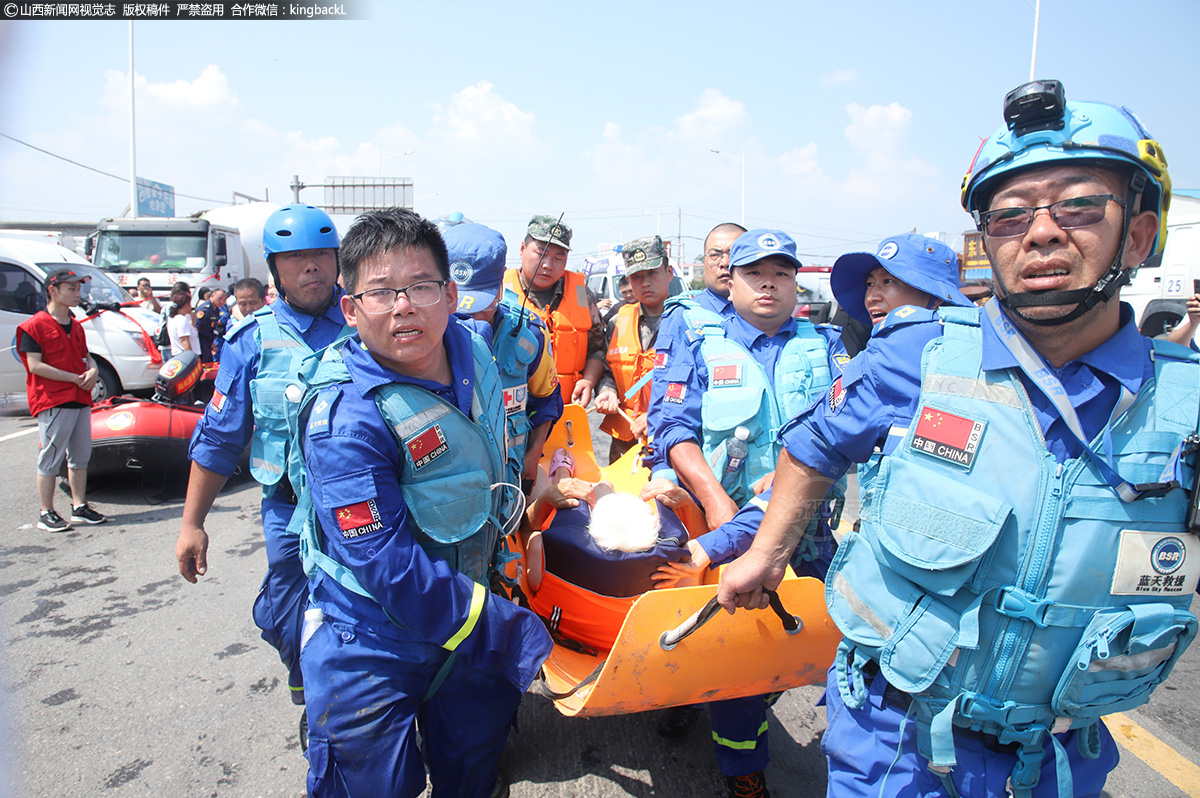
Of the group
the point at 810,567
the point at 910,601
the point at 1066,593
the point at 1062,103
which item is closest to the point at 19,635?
the point at 810,567

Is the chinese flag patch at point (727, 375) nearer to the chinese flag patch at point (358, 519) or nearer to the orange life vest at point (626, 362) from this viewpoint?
the chinese flag patch at point (358, 519)

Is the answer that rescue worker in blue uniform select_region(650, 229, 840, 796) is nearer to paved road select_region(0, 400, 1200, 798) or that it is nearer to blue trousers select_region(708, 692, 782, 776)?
blue trousers select_region(708, 692, 782, 776)

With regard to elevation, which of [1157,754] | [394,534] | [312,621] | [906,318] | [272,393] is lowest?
[1157,754]

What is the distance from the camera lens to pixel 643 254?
15.9ft

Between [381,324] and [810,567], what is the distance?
194 cm

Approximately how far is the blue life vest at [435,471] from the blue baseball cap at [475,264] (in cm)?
74

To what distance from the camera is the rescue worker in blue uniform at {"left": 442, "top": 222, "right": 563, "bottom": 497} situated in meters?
2.79

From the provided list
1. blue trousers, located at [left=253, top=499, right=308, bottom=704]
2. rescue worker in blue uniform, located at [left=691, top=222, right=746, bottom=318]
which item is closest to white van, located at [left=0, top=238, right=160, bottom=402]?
blue trousers, located at [left=253, top=499, right=308, bottom=704]

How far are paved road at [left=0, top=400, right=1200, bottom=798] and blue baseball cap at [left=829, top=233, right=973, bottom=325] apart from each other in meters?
2.03

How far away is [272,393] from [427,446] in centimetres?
130

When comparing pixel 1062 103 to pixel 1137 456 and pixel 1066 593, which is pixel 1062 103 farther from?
pixel 1066 593

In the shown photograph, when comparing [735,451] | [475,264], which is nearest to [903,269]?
[735,451]

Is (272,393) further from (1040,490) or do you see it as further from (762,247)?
(1040,490)

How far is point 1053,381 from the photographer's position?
56.4 inches
